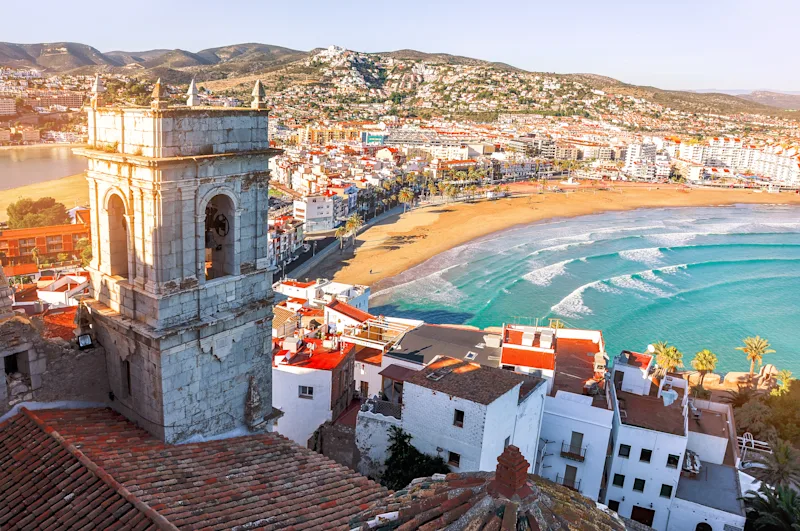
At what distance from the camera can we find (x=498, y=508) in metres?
7.04

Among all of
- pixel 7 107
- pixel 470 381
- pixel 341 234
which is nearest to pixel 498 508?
pixel 470 381

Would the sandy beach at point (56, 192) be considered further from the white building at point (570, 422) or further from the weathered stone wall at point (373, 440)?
the weathered stone wall at point (373, 440)

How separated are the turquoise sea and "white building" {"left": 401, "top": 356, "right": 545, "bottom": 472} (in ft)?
100

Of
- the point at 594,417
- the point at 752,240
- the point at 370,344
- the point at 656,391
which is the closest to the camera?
the point at 594,417

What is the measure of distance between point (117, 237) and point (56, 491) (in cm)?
547

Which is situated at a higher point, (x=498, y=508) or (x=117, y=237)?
(x=117, y=237)

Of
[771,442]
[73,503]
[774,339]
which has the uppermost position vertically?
[73,503]

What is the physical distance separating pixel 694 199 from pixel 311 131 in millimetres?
98078

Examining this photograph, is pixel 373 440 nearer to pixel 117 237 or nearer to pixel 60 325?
pixel 60 325

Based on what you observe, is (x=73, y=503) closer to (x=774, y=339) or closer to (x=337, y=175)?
(x=774, y=339)

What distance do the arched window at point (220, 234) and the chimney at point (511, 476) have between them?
8.36 m

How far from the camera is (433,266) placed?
238ft

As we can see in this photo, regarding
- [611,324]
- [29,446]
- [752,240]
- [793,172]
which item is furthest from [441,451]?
[793,172]

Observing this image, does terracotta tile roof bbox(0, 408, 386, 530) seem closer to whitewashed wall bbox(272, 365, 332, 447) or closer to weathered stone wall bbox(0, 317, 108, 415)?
weathered stone wall bbox(0, 317, 108, 415)
